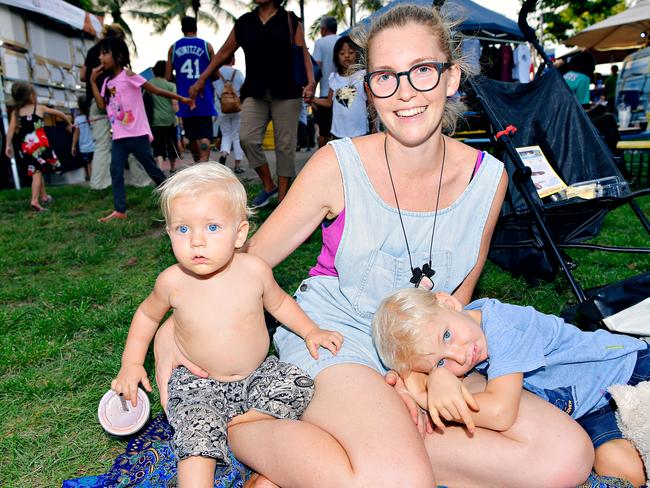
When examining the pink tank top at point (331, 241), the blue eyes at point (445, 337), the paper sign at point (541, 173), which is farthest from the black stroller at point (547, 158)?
the blue eyes at point (445, 337)

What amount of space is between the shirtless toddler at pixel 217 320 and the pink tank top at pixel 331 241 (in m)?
0.25

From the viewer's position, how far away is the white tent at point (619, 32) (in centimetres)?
1125

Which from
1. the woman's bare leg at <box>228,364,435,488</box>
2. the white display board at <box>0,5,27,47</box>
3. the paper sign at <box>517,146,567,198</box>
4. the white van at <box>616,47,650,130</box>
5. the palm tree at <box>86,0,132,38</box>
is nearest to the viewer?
the woman's bare leg at <box>228,364,435,488</box>

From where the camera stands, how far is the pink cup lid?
2.11 metres

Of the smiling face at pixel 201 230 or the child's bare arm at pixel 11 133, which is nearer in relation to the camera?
the smiling face at pixel 201 230

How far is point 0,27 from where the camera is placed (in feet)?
35.0

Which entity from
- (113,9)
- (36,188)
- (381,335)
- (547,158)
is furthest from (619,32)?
(113,9)

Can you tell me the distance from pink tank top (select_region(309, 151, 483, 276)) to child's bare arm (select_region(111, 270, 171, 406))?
62 cm

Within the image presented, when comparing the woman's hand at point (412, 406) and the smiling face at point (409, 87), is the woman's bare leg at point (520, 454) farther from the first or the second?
the smiling face at point (409, 87)

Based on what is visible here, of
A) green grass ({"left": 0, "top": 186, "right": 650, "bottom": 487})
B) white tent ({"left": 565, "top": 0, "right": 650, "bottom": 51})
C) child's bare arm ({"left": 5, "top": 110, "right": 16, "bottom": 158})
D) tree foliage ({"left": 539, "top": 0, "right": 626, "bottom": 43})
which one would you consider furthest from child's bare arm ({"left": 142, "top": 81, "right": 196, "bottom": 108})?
tree foliage ({"left": 539, "top": 0, "right": 626, "bottom": 43})

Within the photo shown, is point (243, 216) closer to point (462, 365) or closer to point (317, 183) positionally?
point (317, 183)

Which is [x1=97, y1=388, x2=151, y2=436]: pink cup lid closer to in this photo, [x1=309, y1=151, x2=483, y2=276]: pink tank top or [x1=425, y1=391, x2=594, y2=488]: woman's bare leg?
[x1=309, y1=151, x2=483, y2=276]: pink tank top

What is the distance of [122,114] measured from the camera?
645cm

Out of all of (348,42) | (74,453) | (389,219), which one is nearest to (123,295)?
(74,453)
